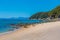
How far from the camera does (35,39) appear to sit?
35.4 feet

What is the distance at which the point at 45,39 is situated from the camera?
10.6 metres

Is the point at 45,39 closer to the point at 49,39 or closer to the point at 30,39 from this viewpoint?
the point at 49,39

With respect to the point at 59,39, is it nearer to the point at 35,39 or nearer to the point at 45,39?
the point at 45,39

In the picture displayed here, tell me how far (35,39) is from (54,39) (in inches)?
48.5

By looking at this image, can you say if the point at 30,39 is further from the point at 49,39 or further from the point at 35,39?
the point at 49,39

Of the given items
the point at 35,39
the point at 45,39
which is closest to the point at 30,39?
the point at 35,39

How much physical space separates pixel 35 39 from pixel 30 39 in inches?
13.0

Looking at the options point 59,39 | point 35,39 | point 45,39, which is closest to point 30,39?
point 35,39

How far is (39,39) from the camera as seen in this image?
35.2ft

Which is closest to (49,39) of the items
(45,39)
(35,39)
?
(45,39)

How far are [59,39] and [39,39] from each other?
4.21ft

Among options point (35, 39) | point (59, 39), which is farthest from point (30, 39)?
point (59, 39)

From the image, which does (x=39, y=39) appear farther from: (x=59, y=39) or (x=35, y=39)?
(x=59, y=39)

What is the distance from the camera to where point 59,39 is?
1048cm
